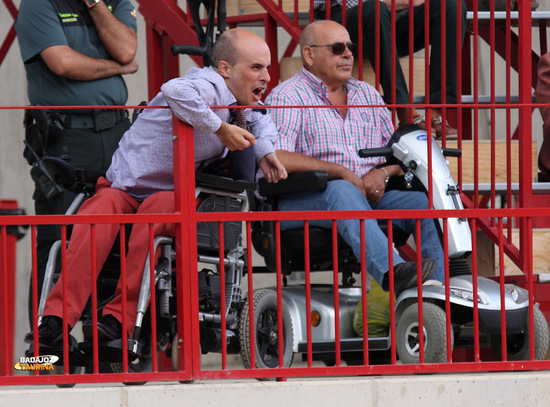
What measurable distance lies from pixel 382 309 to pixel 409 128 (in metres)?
0.75

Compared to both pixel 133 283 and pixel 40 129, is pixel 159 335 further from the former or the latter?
pixel 40 129

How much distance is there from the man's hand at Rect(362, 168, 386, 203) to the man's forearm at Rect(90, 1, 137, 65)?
114 centimetres

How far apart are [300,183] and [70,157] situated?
37.9 inches

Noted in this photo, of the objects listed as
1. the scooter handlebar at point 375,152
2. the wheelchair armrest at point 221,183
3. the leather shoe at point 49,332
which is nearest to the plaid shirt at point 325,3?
the scooter handlebar at point 375,152

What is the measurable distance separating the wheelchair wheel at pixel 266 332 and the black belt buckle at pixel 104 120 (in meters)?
0.97

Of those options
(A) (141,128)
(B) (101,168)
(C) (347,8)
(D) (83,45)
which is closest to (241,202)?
(A) (141,128)

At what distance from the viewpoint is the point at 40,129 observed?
14.9 ft

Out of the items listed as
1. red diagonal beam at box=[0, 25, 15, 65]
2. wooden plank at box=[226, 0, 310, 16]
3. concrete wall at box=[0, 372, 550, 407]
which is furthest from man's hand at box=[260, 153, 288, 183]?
red diagonal beam at box=[0, 25, 15, 65]

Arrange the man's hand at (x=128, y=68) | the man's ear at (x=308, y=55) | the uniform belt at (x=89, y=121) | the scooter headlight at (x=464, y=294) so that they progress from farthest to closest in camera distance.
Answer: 1. the man's ear at (x=308, y=55)
2. the man's hand at (x=128, y=68)
3. the uniform belt at (x=89, y=121)
4. the scooter headlight at (x=464, y=294)

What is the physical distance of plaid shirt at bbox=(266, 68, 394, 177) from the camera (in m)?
4.72

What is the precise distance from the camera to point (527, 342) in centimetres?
423

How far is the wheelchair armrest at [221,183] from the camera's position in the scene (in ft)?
12.9

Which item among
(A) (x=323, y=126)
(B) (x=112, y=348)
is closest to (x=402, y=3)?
(A) (x=323, y=126)

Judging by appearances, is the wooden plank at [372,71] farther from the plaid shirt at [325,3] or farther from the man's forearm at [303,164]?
the man's forearm at [303,164]
